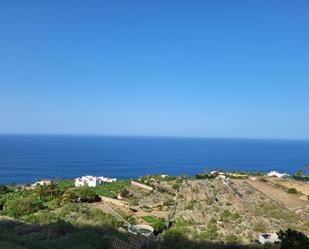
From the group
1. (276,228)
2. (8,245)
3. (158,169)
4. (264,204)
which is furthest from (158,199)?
(158,169)

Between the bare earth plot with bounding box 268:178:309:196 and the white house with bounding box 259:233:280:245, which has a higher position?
the bare earth plot with bounding box 268:178:309:196

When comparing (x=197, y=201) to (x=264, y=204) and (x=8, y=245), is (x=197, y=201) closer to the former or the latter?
(x=264, y=204)

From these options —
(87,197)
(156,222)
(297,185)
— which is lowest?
(156,222)

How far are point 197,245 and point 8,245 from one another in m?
12.7

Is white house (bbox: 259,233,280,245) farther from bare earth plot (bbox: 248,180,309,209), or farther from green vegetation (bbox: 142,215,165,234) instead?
bare earth plot (bbox: 248,180,309,209)

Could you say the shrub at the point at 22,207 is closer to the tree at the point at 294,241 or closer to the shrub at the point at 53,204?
the shrub at the point at 53,204

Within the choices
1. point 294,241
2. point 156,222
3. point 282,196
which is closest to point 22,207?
point 156,222

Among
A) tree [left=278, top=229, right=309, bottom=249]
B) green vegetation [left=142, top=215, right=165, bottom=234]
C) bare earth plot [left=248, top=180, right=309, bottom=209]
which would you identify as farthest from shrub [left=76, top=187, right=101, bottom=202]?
tree [left=278, top=229, right=309, bottom=249]

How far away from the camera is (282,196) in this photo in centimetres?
3881

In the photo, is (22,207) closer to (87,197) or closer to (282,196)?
(87,197)

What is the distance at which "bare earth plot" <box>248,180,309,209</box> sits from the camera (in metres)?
34.5

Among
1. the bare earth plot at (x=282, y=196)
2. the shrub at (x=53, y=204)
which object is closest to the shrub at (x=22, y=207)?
the shrub at (x=53, y=204)

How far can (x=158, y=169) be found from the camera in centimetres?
15850

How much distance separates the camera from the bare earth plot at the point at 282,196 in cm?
3450
